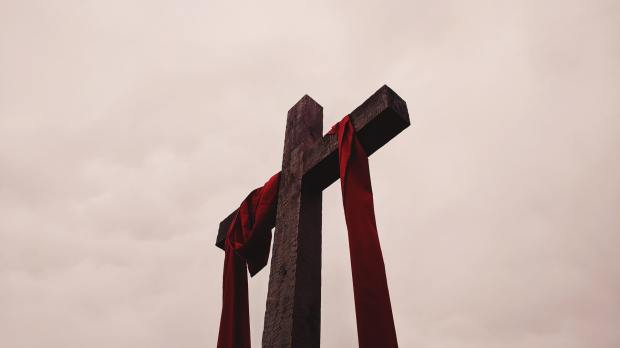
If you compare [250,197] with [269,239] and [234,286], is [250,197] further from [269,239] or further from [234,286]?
[234,286]

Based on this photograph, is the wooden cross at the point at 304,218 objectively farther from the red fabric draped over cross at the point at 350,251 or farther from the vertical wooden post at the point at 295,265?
the red fabric draped over cross at the point at 350,251

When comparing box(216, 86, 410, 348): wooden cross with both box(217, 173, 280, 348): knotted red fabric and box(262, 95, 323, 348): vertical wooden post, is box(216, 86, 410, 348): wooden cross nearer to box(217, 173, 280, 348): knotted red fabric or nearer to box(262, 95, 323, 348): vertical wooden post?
box(262, 95, 323, 348): vertical wooden post

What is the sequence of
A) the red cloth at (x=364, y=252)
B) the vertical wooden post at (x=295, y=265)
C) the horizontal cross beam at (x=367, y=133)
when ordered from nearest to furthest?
the red cloth at (x=364, y=252) < the vertical wooden post at (x=295, y=265) < the horizontal cross beam at (x=367, y=133)

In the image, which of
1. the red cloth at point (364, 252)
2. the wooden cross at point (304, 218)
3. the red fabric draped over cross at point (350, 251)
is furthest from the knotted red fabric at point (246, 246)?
the red cloth at point (364, 252)

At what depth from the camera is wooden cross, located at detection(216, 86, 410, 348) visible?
203cm

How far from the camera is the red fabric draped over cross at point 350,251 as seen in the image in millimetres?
1766

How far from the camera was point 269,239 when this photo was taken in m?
2.98

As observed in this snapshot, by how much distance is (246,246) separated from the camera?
2.88m

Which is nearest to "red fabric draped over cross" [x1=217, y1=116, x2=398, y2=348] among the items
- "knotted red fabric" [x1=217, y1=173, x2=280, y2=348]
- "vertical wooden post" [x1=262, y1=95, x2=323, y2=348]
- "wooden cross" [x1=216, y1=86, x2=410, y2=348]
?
"knotted red fabric" [x1=217, y1=173, x2=280, y2=348]

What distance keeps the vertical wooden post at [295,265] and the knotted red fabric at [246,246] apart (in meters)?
0.16

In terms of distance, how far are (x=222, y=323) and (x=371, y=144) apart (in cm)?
145

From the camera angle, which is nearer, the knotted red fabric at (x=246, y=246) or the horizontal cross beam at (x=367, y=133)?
the horizontal cross beam at (x=367, y=133)

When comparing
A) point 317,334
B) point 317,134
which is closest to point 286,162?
point 317,134

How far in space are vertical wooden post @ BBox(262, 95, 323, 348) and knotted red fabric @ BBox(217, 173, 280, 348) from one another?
16 cm
